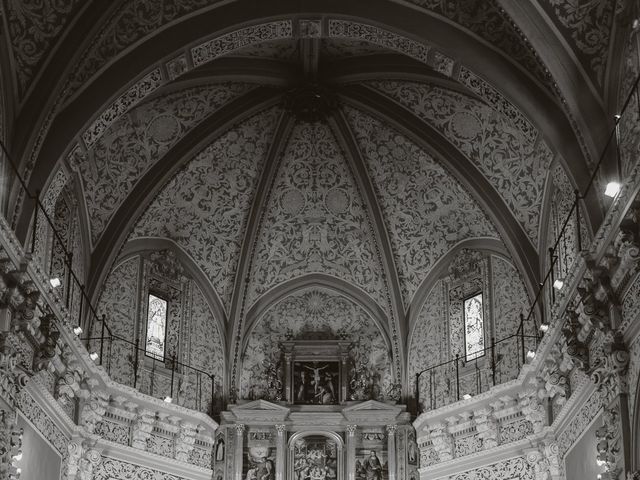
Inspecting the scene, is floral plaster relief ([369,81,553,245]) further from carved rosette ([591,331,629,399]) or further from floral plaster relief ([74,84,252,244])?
carved rosette ([591,331,629,399])

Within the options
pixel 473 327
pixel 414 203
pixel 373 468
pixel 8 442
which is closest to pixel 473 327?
pixel 473 327

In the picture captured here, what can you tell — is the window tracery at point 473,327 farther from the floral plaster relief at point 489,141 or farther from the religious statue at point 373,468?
the religious statue at point 373,468

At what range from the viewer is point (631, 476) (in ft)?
52.4

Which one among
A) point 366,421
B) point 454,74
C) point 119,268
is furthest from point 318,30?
point 366,421

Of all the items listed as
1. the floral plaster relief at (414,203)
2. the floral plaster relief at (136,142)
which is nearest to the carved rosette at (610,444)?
the floral plaster relief at (414,203)

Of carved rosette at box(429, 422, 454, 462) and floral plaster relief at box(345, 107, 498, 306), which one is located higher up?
floral plaster relief at box(345, 107, 498, 306)

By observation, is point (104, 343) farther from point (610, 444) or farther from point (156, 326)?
point (610, 444)

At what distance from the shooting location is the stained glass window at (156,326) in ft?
82.4

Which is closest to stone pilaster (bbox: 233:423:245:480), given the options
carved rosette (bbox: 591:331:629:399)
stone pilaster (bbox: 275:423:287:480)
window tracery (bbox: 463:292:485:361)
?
stone pilaster (bbox: 275:423:287:480)

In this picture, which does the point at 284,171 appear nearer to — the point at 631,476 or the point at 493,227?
the point at 493,227

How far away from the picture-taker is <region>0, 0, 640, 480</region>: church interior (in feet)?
60.2

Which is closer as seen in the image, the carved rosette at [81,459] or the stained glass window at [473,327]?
the carved rosette at [81,459]

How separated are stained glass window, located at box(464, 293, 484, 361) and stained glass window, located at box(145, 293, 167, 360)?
648cm

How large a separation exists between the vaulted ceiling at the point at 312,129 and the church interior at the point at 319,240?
0.17ft
